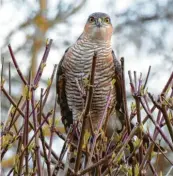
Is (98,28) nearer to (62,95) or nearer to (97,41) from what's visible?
(97,41)

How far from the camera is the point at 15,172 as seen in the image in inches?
79.7

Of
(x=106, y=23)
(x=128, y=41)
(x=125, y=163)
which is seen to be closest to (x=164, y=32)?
(x=128, y=41)

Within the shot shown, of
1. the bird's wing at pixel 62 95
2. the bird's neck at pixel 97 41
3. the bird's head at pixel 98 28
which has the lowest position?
the bird's wing at pixel 62 95

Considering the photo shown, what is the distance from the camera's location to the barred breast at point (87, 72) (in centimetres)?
435

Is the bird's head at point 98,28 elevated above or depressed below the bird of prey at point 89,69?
above

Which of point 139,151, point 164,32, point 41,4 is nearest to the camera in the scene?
point 139,151

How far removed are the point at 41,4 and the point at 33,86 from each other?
8.73m

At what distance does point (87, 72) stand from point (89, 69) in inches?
1.2

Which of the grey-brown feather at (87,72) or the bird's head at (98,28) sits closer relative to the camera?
the grey-brown feather at (87,72)

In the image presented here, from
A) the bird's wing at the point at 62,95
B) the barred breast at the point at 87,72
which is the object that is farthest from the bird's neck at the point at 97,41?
the bird's wing at the point at 62,95

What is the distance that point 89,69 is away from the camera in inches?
171

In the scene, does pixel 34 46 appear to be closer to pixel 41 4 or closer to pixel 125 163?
pixel 41 4

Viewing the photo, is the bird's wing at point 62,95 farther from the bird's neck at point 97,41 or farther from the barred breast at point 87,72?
the bird's neck at point 97,41

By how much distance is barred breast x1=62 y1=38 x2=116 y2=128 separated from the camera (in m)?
4.35
